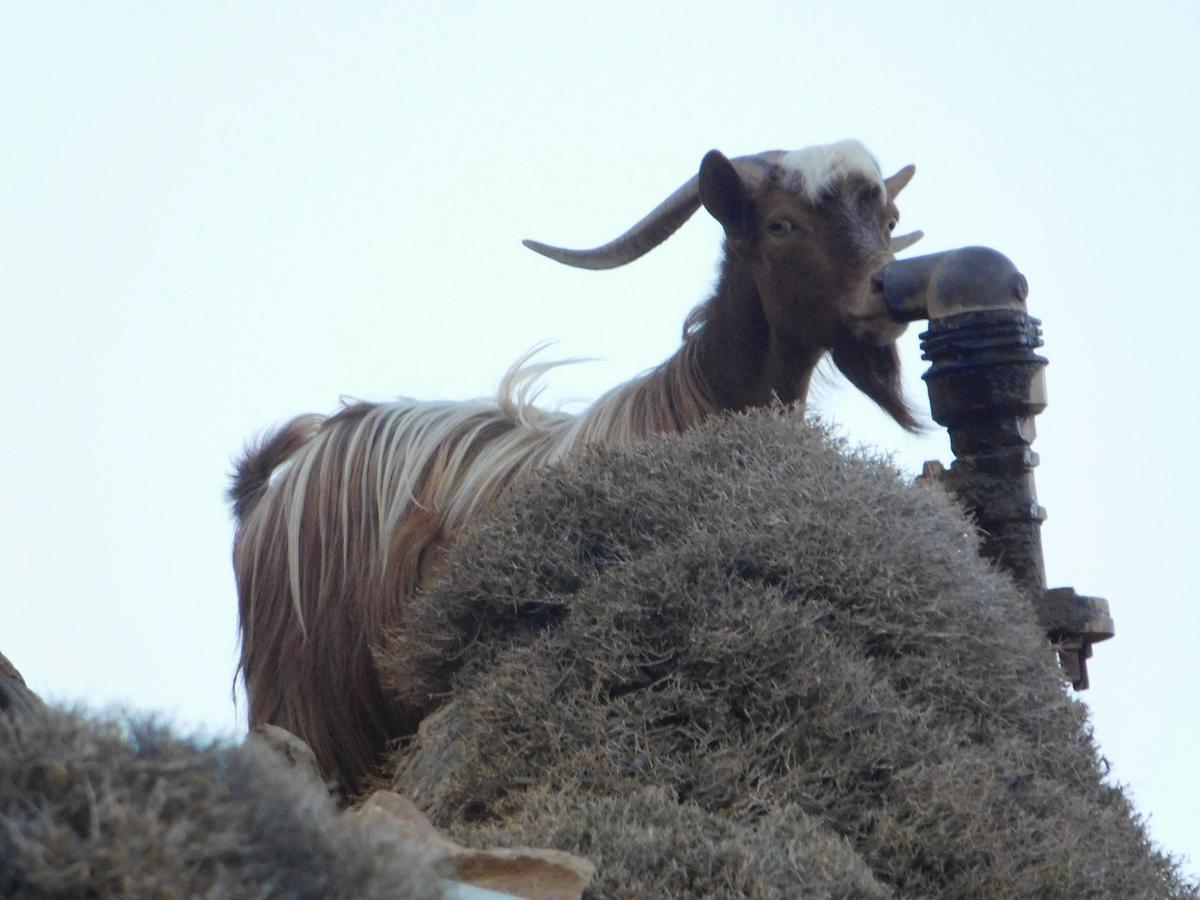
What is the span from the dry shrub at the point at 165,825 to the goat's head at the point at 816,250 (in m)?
3.57

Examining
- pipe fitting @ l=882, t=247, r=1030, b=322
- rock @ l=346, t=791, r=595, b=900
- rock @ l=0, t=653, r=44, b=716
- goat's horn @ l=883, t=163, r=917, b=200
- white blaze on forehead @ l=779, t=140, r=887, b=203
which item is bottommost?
rock @ l=346, t=791, r=595, b=900

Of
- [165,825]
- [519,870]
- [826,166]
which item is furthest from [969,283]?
[165,825]

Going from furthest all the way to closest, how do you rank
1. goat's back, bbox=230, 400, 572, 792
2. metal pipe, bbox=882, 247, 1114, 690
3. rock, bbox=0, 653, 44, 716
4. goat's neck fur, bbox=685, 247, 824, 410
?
goat's neck fur, bbox=685, 247, 824, 410
goat's back, bbox=230, 400, 572, 792
metal pipe, bbox=882, 247, 1114, 690
rock, bbox=0, 653, 44, 716

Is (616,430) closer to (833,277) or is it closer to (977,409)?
(833,277)

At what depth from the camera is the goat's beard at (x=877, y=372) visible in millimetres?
5047

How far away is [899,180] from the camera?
18.7 ft

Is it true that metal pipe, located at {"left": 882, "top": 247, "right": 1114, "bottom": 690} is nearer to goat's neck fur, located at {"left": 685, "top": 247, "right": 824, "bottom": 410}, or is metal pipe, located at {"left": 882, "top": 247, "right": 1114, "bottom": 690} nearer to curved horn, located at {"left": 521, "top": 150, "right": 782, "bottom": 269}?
goat's neck fur, located at {"left": 685, "top": 247, "right": 824, "bottom": 410}

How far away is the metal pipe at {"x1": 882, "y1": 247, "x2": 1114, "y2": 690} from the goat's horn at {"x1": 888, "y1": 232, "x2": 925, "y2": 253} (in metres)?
0.95

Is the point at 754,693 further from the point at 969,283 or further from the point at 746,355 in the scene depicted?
the point at 746,355

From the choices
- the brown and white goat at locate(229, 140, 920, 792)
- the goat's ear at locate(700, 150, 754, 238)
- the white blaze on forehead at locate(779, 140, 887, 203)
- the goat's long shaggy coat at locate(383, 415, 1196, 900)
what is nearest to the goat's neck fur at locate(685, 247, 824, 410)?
the brown and white goat at locate(229, 140, 920, 792)

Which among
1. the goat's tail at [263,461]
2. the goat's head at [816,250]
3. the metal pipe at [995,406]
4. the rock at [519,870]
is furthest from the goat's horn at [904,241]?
the rock at [519,870]

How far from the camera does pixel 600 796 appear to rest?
249 cm

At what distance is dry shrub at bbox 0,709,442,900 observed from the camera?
1.40m

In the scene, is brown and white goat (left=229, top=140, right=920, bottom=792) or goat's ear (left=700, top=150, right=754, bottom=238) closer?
brown and white goat (left=229, top=140, right=920, bottom=792)
